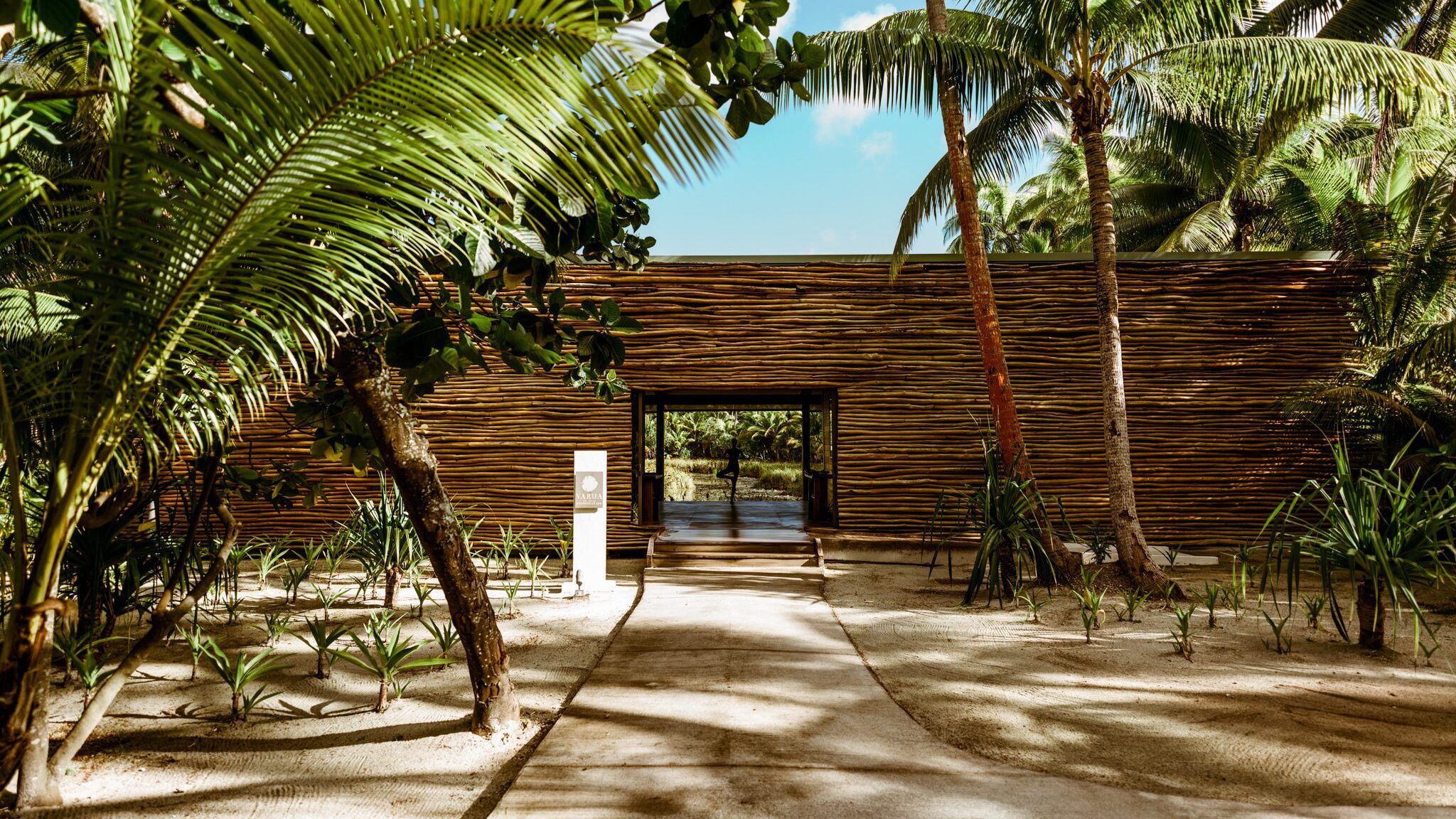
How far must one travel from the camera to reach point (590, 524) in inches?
231

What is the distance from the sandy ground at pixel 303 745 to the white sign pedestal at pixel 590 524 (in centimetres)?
169

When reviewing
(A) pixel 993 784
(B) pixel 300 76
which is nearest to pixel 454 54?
(B) pixel 300 76

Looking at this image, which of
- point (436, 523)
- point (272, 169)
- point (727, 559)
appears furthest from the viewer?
point (727, 559)

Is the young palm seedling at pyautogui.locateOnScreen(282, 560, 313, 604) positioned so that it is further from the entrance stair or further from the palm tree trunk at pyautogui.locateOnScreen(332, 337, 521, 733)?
the entrance stair

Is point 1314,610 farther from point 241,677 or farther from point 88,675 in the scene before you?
point 88,675

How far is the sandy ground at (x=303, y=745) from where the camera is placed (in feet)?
7.82

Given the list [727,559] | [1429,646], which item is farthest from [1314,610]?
[727,559]

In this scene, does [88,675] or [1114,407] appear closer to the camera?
[88,675]

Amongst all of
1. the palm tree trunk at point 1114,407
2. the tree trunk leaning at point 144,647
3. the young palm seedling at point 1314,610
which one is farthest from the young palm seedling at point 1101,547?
the tree trunk leaning at point 144,647

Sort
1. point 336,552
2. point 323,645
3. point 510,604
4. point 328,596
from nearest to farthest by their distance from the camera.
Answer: point 323,645 < point 510,604 < point 328,596 < point 336,552

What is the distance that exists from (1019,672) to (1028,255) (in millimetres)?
4968

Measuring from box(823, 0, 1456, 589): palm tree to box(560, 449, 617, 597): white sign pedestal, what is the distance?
11.6 feet

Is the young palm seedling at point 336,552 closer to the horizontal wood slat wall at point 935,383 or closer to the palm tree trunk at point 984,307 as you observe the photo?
the horizontal wood slat wall at point 935,383

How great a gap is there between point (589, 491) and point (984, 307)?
3200 millimetres
